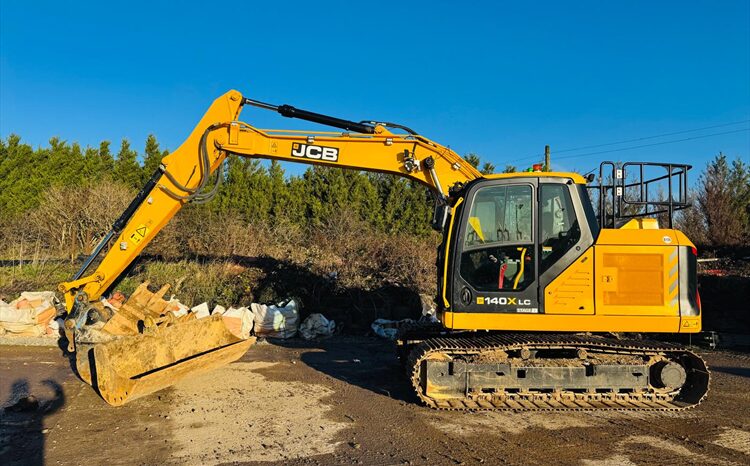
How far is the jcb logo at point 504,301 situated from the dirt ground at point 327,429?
1154mm

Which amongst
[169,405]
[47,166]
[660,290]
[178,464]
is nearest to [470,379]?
[660,290]

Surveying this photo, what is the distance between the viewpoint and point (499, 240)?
5801 mm

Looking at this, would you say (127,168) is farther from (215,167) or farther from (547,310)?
(547,310)

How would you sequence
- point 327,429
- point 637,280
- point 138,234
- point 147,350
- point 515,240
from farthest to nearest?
point 138,234 < point 147,350 < point 515,240 < point 637,280 < point 327,429

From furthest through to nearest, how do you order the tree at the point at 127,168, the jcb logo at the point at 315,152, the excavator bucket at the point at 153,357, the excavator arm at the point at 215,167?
1. the tree at the point at 127,168
2. the jcb logo at the point at 315,152
3. the excavator arm at the point at 215,167
4. the excavator bucket at the point at 153,357

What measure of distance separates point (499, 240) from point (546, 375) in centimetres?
151

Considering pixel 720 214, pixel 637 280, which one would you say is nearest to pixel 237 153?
pixel 637 280

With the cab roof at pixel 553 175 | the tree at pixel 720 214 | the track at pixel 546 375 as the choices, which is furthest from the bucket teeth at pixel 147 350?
the tree at pixel 720 214

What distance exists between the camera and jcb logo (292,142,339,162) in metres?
6.91

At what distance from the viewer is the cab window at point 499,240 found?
18.9 feet

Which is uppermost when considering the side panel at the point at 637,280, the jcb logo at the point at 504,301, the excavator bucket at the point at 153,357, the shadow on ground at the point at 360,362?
the side panel at the point at 637,280

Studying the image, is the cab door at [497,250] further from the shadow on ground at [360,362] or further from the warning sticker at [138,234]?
the warning sticker at [138,234]

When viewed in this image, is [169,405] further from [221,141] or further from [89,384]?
[221,141]

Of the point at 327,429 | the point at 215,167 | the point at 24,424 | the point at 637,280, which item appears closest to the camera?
the point at 327,429
